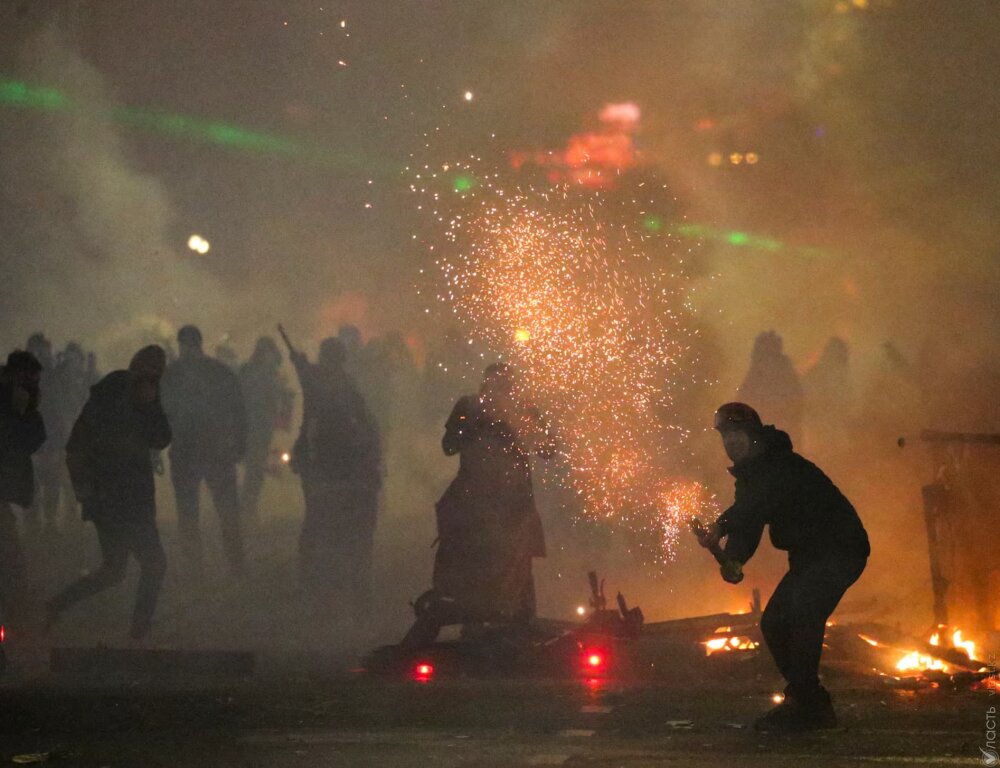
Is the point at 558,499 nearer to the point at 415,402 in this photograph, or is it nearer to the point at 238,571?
the point at 238,571

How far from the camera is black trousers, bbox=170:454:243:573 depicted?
1353cm

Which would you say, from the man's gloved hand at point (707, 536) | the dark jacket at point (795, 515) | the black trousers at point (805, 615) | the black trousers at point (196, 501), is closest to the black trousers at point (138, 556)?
the black trousers at point (196, 501)

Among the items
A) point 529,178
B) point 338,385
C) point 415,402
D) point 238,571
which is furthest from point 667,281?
point 415,402

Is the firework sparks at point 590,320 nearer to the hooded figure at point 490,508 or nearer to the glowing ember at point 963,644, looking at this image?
the hooded figure at point 490,508

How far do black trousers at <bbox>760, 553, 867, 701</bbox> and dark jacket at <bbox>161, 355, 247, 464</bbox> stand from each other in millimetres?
8462

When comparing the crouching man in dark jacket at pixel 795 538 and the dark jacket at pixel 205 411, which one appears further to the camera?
the dark jacket at pixel 205 411

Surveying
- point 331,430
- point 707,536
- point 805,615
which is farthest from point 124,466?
point 805,615

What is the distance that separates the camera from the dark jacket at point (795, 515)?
591 cm

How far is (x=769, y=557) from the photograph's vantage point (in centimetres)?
1424

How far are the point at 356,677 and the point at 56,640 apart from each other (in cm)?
342

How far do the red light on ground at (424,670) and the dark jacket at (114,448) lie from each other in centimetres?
288

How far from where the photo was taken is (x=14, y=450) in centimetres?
899

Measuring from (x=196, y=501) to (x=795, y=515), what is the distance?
9.18m

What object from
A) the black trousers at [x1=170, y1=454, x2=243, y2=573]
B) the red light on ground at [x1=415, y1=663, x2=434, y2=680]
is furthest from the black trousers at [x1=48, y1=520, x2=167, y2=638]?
the black trousers at [x1=170, y1=454, x2=243, y2=573]
